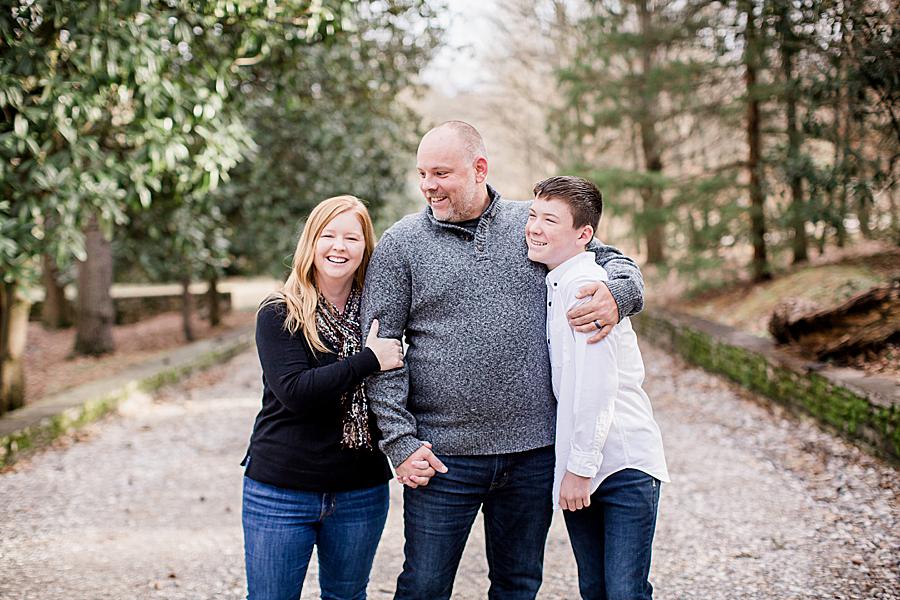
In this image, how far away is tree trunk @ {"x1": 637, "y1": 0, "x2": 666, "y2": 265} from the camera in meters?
12.8

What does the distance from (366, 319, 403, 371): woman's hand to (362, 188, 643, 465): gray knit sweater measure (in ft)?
0.13

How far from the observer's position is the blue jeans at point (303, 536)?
2525 mm

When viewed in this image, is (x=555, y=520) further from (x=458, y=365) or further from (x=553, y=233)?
(x=553, y=233)

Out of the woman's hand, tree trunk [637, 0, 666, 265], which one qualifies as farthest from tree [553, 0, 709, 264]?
the woman's hand

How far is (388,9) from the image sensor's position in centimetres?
873

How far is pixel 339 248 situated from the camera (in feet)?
8.46

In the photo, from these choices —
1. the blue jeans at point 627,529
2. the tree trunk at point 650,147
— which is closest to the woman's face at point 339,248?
the blue jeans at point 627,529

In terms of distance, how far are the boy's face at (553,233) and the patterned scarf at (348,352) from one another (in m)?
0.65

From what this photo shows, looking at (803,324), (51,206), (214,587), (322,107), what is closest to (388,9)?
(322,107)

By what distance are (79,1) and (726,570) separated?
16.9 feet

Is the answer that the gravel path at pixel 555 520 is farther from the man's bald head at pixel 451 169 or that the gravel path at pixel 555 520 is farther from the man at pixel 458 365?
the man's bald head at pixel 451 169

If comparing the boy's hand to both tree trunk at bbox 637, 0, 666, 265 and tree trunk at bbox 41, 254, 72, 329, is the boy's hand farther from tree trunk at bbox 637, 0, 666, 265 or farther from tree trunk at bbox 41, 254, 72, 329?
tree trunk at bbox 41, 254, 72, 329

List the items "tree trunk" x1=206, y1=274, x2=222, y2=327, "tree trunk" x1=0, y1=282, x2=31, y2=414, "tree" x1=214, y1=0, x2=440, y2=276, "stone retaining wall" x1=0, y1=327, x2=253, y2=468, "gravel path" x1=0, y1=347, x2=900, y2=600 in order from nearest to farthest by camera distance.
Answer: "gravel path" x1=0, y1=347, x2=900, y2=600 < "stone retaining wall" x1=0, y1=327, x2=253, y2=468 < "tree trunk" x1=0, y1=282, x2=31, y2=414 < "tree" x1=214, y1=0, x2=440, y2=276 < "tree trunk" x1=206, y1=274, x2=222, y2=327

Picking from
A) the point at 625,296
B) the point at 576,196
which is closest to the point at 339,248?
the point at 576,196
